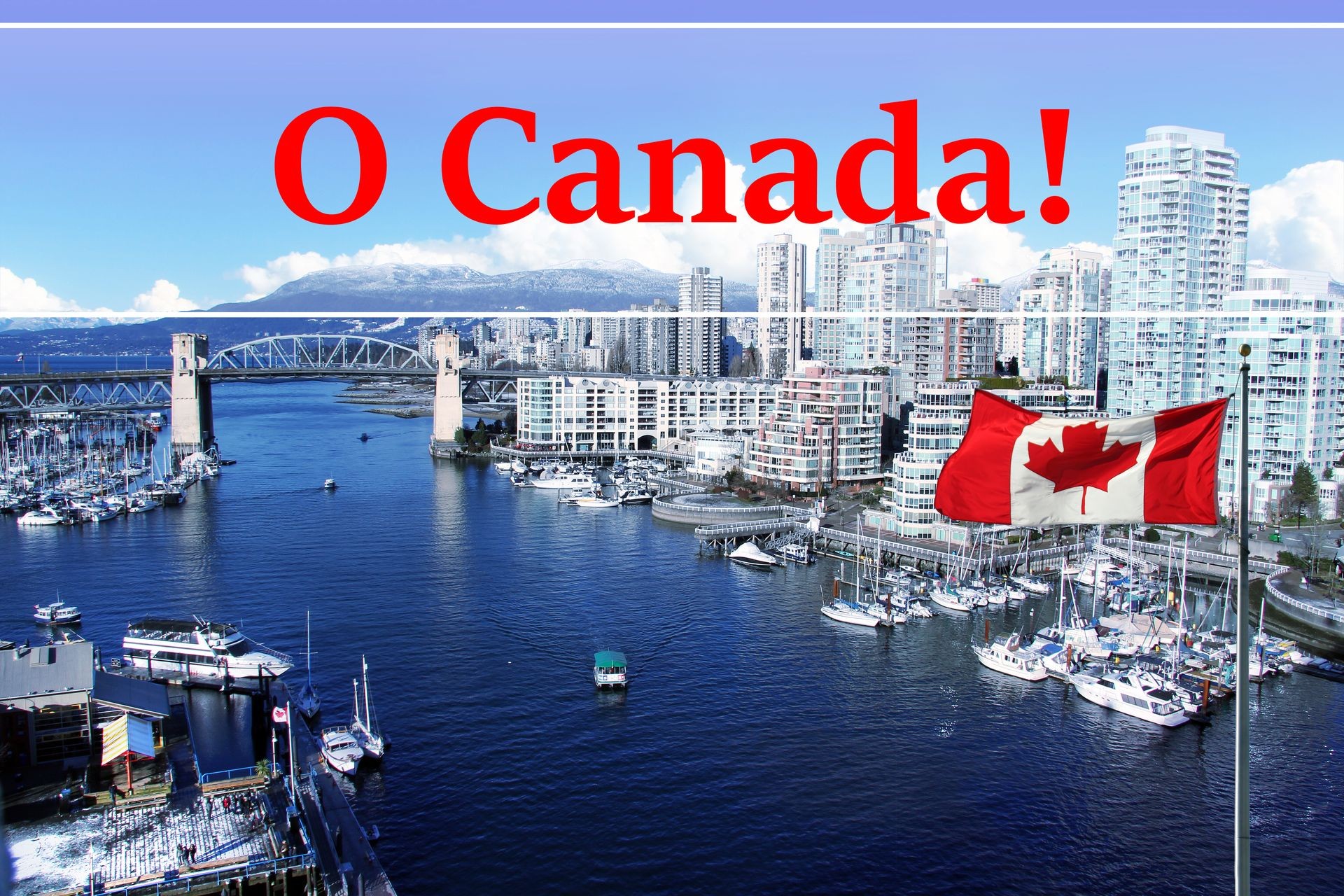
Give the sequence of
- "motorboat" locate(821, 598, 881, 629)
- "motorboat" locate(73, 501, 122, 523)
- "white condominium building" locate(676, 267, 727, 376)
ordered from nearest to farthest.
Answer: "motorboat" locate(821, 598, 881, 629)
"motorboat" locate(73, 501, 122, 523)
"white condominium building" locate(676, 267, 727, 376)

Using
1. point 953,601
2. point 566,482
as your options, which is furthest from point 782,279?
point 953,601

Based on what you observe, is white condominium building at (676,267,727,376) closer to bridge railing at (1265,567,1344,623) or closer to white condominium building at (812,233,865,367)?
white condominium building at (812,233,865,367)

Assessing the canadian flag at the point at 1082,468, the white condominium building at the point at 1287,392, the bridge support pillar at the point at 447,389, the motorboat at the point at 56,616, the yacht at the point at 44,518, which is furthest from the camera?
the bridge support pillar at the point at 447,389

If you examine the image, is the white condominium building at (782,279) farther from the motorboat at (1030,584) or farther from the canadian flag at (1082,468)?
the canadian flag at (1082,468)

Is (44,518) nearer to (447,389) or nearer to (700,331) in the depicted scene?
(447,389)

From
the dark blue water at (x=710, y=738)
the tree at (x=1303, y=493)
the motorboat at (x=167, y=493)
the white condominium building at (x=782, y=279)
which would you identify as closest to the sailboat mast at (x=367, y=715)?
the dark blue water at (x=710, y=738)

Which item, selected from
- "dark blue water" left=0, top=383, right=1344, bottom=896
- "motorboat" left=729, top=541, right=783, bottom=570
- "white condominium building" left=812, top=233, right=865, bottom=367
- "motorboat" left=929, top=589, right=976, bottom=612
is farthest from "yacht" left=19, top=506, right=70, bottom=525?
"white condominium building" left=812, top=233, right=865, bottom=367
